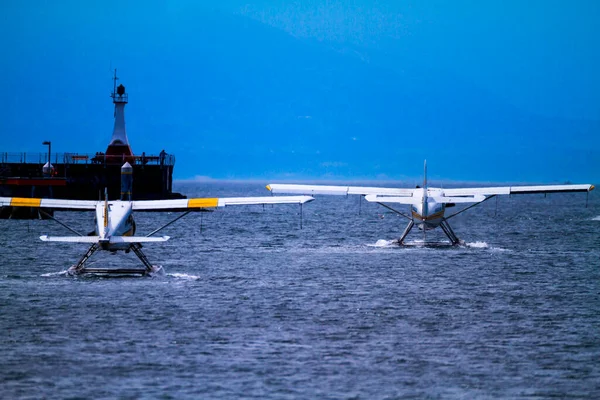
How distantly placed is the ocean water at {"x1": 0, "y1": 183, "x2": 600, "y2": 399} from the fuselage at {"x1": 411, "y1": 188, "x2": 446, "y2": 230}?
1.94 metres

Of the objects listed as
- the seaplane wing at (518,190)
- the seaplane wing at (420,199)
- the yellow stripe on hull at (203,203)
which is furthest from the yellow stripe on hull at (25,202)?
the seaplane wing at (518,190)

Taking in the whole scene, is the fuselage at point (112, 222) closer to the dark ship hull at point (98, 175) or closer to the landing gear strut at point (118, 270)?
the landing gear strut at point (118, 270)

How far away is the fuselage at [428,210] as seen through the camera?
5012 cm

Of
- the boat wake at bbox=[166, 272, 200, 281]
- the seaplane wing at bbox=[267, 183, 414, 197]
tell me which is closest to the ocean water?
Answer: the boat wake at bbox=[166, 272, 200, 281]

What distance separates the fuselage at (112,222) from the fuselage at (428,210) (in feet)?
59.4

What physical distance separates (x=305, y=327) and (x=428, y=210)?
2260 cm

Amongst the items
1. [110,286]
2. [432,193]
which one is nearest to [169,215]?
[432,193]

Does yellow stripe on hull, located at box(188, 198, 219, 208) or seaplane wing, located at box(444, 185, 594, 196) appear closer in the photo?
yellow stripe on hull, located at box(188, 198, 219, 208)

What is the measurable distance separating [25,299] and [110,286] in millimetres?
3643

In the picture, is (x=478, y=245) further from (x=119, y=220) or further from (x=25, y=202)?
(x=25, y=202)

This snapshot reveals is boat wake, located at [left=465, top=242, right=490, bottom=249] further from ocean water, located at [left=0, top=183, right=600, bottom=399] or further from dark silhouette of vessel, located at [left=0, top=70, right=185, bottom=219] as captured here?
dark silhouette of vessel, located at [left=0, top=70, right=185, bottom=219]

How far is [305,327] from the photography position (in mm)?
28703

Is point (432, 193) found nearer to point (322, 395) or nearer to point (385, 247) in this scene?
point (385, 247)

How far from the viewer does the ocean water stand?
21.5 metres
